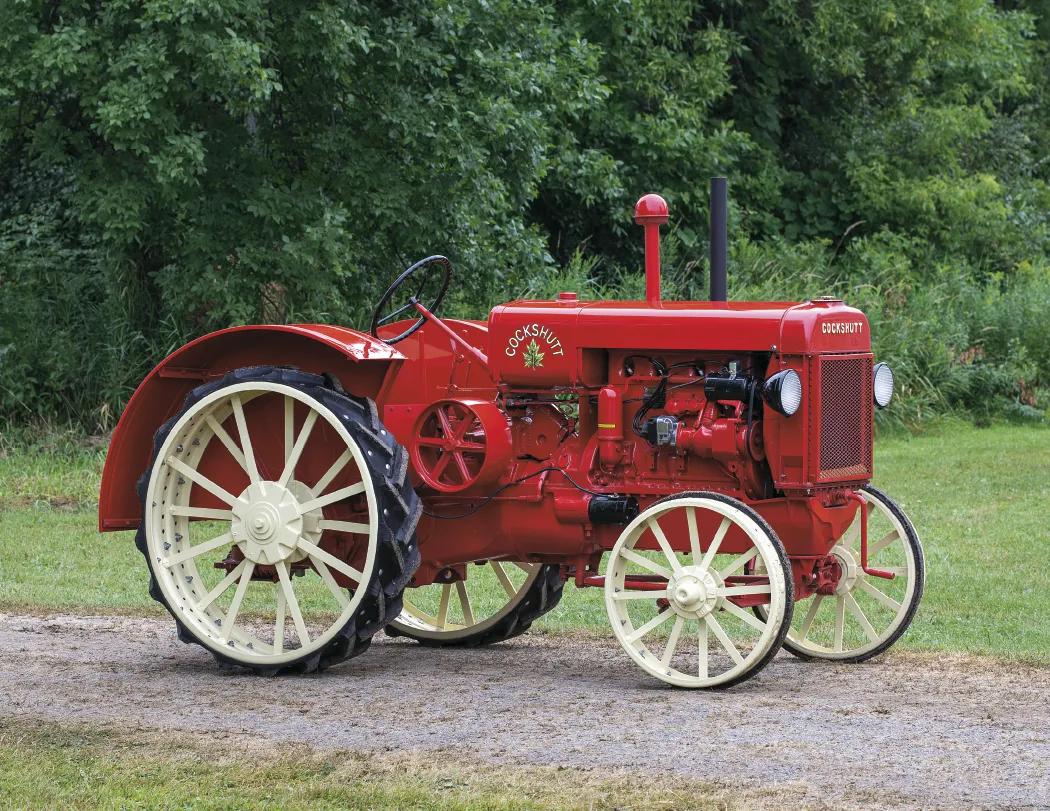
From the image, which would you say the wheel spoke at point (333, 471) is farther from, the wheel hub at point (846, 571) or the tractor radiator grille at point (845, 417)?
the wheel hub at point (846, 571)

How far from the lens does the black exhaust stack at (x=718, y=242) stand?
725 centimetres

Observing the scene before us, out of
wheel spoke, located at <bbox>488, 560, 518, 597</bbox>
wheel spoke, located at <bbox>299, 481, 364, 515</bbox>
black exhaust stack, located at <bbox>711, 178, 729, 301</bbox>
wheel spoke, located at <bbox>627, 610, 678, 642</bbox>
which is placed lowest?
wheel spoke, located at <bbox>488, 560, 518, 597</bbox>

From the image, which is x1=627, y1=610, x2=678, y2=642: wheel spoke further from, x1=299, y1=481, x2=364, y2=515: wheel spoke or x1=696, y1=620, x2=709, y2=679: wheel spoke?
x1=299, y1=481, x2=364, y2=515: wheel spoke

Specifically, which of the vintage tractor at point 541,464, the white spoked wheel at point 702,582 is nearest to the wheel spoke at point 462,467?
the vintage tractor at point 541,464

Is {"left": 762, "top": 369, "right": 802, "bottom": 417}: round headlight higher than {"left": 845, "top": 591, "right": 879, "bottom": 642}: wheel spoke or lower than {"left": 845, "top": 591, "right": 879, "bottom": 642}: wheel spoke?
higher

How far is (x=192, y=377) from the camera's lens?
7297 mm

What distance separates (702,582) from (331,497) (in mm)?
1448

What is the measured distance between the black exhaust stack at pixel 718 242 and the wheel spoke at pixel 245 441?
6.48 feet

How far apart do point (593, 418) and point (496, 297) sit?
29.0 feet

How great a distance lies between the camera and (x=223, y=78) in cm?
1289

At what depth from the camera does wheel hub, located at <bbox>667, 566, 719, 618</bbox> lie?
6344 millimetres

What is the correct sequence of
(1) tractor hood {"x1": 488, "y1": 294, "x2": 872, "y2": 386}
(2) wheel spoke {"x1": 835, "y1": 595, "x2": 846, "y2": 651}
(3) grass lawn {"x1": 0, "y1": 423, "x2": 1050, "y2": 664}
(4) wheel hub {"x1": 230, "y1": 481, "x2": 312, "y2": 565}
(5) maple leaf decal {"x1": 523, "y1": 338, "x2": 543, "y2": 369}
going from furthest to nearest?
(3) grass lawn {"x1": 0, "y1": 423, "x2": 1050, "y2": 664}
(2) wheel spoke {"x1": 835, "y1": 595, "x2": 846, "y2": 651}
(5) maple leaf decal {"x1": 523, "y1": 338, "x2": 543, "y2": 369}
(4) wheel hub {"x1": 230, "y1": 481, "x2": 312, "y2": 565}
(1) tractor hood {"x1": 488, "y1": 294, "x2": 872, "y2": 386}

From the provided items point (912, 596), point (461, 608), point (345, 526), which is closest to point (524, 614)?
point (461, 608)

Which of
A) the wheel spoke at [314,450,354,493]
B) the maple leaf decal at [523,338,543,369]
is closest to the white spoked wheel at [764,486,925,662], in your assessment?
the maple leaf decal at [523,338,543,369]
